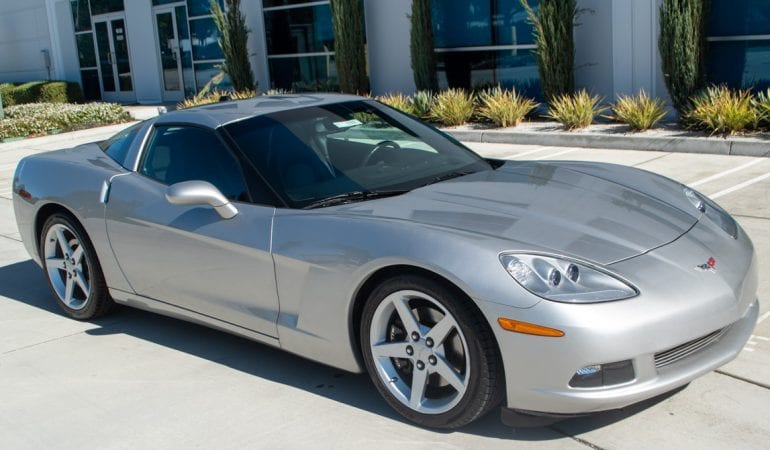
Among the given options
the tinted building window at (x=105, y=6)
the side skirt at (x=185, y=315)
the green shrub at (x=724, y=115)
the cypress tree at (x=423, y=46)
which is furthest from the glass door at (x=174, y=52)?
the side skirt at (x=185, y=315)

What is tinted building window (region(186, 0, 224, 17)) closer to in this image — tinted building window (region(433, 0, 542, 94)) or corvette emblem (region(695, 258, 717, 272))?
tinted building window (region(433, 0, 542, 94))

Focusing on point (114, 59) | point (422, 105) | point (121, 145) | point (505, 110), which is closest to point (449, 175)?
point (121, 145)

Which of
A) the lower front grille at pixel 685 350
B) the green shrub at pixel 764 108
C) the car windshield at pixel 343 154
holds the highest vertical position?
the car windshield at pixel 343 154

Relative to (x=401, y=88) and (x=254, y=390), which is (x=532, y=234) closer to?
(x=254, y=390)

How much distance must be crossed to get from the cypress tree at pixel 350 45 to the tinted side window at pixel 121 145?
1121cm

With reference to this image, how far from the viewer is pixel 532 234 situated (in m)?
3.57

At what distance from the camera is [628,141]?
1052cm

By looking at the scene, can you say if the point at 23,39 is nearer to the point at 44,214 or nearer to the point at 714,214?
the point at 44,214

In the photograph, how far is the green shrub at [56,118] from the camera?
17.4 m

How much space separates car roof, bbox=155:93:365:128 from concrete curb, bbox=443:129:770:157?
5867mm

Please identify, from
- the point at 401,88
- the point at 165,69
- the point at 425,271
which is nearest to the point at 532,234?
the point at 425,271

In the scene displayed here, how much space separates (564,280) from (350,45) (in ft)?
45.2

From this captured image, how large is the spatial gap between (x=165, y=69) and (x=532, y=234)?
2187 cm

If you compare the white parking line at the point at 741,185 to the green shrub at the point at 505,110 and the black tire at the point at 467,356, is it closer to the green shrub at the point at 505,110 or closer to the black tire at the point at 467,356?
the green shrub at the point at 505,110
